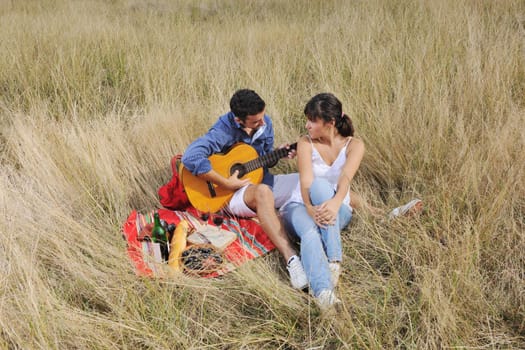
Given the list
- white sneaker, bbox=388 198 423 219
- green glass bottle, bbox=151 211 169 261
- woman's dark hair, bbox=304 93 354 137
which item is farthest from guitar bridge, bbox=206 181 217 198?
white sneaker, bbox=388 198 423 219

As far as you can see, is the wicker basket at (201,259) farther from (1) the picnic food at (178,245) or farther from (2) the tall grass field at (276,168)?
(2) the tall grass field at (276,168)

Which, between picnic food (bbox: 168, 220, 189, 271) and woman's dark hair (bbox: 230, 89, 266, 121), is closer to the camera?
picnic food (bbox: 168, 220, 189, 271)

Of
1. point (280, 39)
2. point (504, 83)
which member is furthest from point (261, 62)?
point (504, 83)

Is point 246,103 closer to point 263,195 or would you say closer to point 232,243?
point 263,195

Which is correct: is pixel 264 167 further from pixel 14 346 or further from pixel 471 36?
pixel 471 36

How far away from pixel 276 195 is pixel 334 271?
1025 millimetres

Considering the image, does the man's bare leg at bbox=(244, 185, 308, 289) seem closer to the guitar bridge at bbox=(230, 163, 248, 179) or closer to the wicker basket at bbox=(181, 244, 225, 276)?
the guitar bridge at bbox=(230, 163, 248, 179)

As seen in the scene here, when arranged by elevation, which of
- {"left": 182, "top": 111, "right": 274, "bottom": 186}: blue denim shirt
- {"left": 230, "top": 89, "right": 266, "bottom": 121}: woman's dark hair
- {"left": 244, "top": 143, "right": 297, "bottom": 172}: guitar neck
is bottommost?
{"left": 244, "top": 143, "right": 297, "bottom": 172}: guitar neck

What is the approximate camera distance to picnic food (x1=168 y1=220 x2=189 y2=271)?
286 centimetres

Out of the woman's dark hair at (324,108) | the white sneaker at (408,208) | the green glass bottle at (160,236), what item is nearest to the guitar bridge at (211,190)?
the green glass bottle at (160,236)

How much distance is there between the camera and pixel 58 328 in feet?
7.21

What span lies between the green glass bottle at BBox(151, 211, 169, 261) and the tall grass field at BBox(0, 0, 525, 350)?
0.86 ft

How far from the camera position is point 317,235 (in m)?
2.77

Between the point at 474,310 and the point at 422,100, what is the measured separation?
6.92 ft
